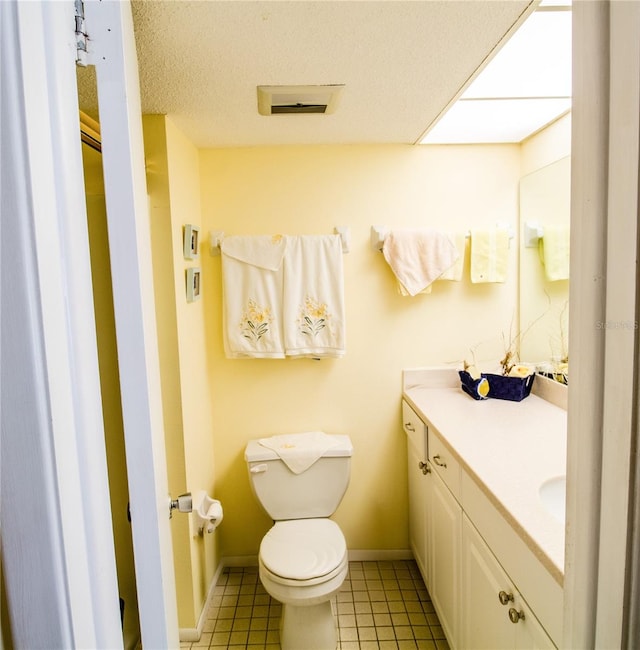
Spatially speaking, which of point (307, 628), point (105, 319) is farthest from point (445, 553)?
point (105, 319)

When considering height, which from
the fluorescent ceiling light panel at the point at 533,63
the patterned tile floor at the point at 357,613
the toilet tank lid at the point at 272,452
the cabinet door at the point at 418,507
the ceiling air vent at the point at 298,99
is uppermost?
the fluorescent ceiling light panel at the point at 533,63

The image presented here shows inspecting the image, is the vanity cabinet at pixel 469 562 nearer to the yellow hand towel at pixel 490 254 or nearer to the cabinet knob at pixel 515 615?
the cabinet knob at pixel 515 615

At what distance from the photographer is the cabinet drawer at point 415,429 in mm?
1810

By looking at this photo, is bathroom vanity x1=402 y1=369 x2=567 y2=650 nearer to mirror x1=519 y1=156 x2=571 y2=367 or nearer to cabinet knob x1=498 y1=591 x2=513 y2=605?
cabinet knob x1=498 y1=591 x2=513 y2=605

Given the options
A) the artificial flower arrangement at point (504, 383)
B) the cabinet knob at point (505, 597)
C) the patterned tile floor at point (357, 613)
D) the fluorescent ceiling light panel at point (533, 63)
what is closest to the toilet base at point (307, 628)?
the patterned tile floor at point (357, 613)

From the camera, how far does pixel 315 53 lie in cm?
123

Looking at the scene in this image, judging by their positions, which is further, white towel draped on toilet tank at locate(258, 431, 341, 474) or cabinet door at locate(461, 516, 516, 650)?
white towel draped on toilet tank at locate(258, 431, 341, 474)

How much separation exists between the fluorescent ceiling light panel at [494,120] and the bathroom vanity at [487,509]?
3.82 feet

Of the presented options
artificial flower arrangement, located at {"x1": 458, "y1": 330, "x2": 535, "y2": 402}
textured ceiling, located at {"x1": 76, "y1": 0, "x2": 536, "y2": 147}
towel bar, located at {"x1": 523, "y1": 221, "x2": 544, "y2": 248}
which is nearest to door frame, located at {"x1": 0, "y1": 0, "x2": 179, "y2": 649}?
textured ceiling, located at {"x1": 76, "y1": 0, "x2": 536, "y2": 147}

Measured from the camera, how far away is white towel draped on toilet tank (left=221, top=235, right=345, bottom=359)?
6.55 ft

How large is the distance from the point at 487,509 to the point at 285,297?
1233 millimetres

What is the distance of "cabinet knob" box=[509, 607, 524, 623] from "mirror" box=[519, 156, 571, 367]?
1208 mm

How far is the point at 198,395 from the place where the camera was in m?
1.94

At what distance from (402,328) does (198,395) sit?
1.07 metres
